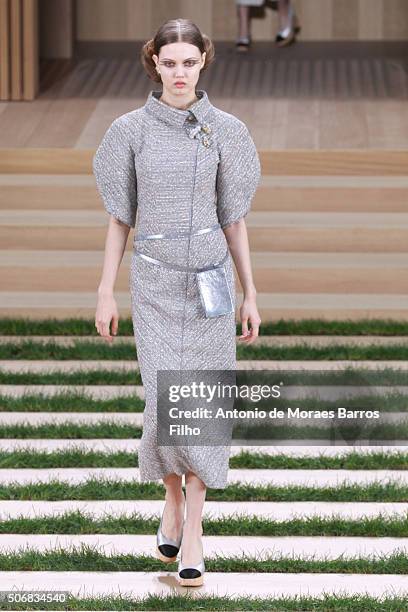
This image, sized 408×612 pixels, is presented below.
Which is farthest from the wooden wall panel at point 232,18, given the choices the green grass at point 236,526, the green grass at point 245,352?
the green grass at point 236,526

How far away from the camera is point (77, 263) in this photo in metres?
7.11

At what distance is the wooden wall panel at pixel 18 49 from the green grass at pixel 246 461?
13.9 feet

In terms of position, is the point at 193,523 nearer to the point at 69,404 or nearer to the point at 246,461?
the point at 246,461

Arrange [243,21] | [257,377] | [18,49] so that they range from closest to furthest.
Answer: [257,377], [18,49], [243,21]

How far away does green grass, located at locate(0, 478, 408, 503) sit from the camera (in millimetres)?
4688

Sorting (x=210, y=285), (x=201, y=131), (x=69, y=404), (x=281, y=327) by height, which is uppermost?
(x=201, y=131)

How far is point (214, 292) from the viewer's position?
388 centimetres

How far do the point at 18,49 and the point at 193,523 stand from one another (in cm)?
535

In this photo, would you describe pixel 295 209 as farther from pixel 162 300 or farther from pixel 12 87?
pixel 162 300

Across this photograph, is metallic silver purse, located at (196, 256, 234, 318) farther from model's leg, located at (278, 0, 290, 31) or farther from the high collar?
model's leg, located at (278, 0, 290, 31)

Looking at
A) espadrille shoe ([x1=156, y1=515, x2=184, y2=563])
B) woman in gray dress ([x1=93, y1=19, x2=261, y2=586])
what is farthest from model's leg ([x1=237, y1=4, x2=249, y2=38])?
espadrille shoe ([x1=156, y1=515, x2=184, y2=563])

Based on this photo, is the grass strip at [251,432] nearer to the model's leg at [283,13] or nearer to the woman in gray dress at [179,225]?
the woman in gray dress at [179,225]

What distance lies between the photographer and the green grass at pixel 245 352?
6266 mm

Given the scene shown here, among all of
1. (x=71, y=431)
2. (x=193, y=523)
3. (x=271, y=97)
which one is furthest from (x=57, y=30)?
(x=193, y=523)
